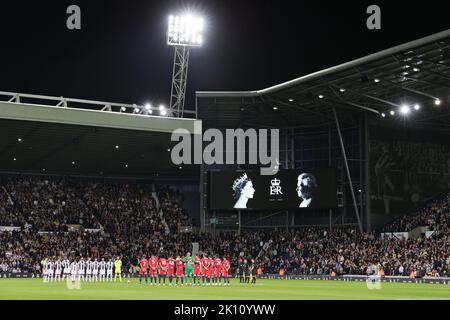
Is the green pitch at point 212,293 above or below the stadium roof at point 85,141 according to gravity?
below

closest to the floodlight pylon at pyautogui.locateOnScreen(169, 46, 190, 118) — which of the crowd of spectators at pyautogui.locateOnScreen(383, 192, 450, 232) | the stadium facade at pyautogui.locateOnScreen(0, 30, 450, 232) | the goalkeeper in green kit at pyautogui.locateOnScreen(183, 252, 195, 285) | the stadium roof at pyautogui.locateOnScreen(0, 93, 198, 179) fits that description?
the stadium facade at pyautogui.locateOnScreen(0, 30, 450, 232)

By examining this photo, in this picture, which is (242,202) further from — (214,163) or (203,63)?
(203,63)

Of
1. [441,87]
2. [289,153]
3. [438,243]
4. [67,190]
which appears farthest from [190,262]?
[67,190]

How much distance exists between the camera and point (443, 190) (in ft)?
225

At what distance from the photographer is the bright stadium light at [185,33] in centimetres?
6491

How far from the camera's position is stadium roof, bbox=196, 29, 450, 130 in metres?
51.7

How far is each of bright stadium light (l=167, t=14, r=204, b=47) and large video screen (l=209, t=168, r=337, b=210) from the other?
39.2ft

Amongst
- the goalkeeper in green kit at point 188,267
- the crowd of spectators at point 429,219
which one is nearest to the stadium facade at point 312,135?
the crowd of spectators at point 429,219

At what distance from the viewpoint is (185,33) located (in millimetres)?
65875

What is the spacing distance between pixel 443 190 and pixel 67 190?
118ft

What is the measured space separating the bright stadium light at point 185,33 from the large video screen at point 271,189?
11936mm

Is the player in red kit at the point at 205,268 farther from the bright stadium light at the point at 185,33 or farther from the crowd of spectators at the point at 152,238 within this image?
the bright stadium light at the point at 185,33

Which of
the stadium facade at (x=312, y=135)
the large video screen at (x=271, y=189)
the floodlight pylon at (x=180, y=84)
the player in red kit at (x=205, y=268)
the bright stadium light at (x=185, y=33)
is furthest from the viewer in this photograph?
the large video screen at (x=271, y=189)

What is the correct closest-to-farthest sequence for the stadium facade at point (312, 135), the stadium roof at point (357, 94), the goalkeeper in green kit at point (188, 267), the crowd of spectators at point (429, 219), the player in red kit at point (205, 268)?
1. the goalkeeper in green kit at point (188, 267)
2. the player in red kit at point (205, 268)
3. the stadium roof at point (357, 94)
4. the stadium facade at point (312, 135)
5. the crowd of spectators at point (429, 219)
